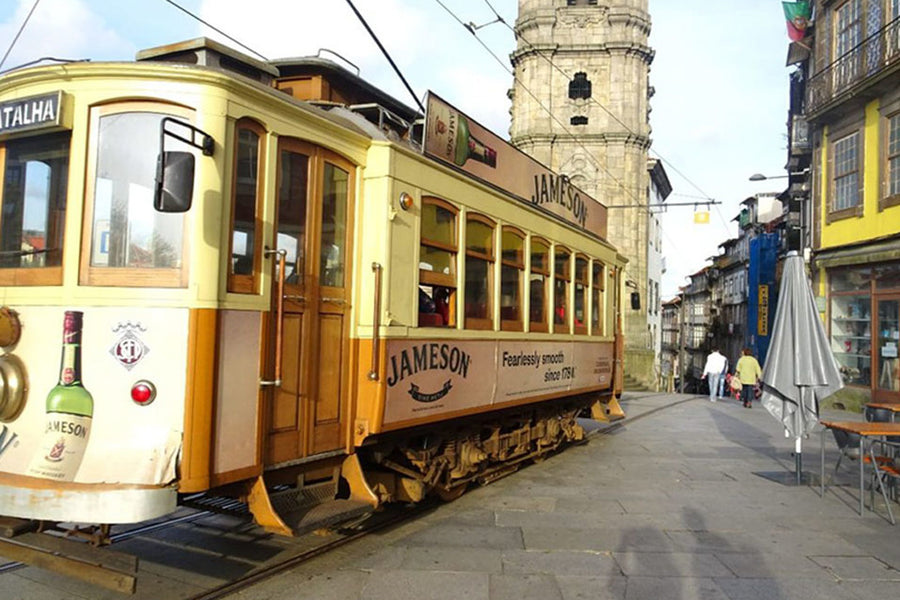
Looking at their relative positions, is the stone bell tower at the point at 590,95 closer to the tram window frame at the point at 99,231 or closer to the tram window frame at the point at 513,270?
the tram window frame at the point at 513,270

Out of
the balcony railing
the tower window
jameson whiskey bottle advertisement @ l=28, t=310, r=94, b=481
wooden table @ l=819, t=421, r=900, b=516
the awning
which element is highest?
the tower window

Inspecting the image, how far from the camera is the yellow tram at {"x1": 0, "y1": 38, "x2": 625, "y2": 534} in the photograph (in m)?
4.28

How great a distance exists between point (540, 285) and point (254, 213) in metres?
4.74

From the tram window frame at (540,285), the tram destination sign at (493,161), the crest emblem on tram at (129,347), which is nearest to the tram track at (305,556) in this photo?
the crest emblem on tram at (129,347)

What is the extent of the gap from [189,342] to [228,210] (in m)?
0.85

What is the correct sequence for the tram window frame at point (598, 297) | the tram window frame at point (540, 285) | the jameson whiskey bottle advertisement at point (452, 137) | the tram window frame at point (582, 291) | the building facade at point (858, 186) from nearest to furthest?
the jameson whiskey bottle advertisement at point (452, 137) → the tram window frame at point (540, 285) → the tram window frame at point (582, 291) → the tram window frame at point (598, 297) → the building facade at point (858, 186)

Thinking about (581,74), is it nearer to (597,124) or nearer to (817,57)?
(597,124)

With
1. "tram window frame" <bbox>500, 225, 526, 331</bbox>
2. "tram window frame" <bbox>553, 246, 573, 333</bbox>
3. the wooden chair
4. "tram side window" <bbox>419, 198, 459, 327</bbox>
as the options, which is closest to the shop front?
the wooden chair

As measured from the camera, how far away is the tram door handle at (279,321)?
188 inches

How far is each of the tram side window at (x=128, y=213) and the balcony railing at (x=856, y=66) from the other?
1675cm

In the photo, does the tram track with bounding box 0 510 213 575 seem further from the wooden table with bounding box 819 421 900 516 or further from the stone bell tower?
the stone bell tower

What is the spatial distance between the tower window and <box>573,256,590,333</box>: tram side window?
31.4 meters

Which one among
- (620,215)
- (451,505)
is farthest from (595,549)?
(620,215)

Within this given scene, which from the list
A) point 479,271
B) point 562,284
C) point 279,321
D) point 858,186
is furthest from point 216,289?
point 858,186
